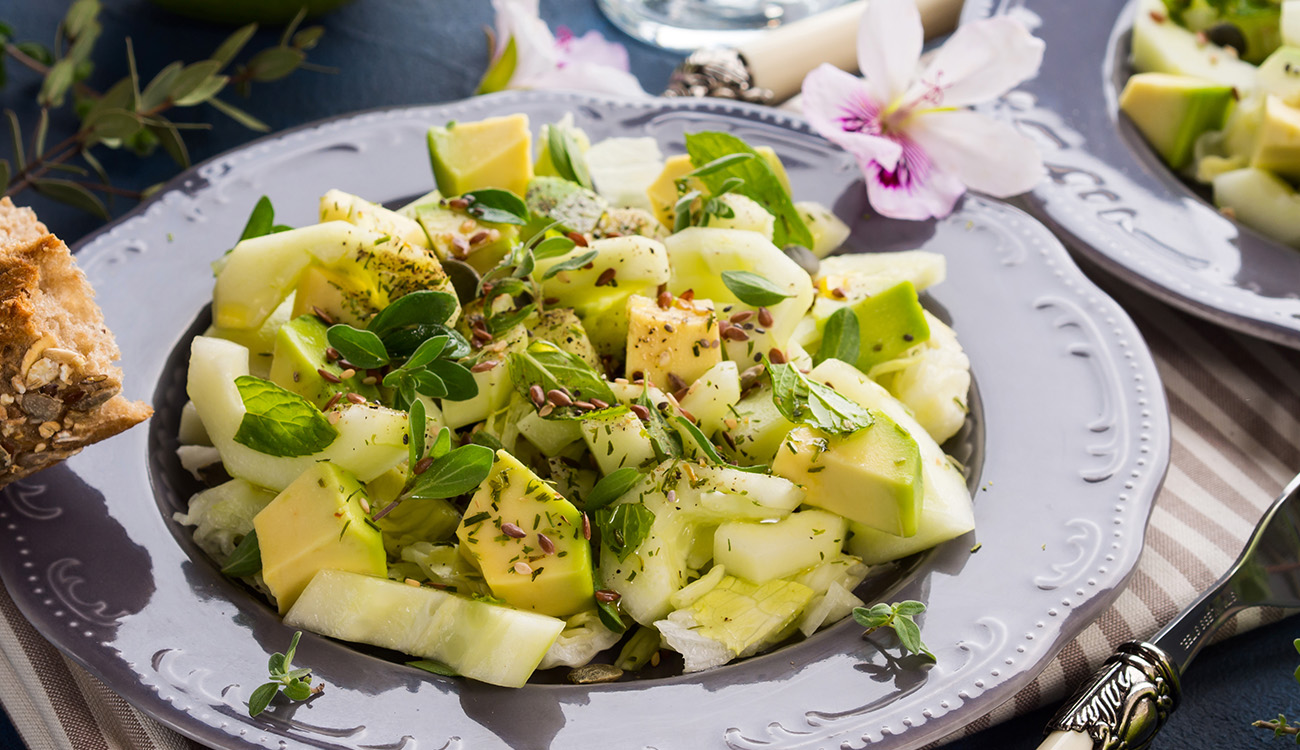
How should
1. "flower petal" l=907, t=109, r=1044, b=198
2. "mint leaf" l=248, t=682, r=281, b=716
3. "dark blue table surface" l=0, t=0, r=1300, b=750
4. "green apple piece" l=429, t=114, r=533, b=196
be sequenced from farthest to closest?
"dark blue table surface" l=0, t=0, r=1300, b=750 → "flower petal" l=907, t=109, r=1044, b=198 → "green apple piece" l=429, t=114, r=533, b=196 → "mint leaf" l=248, t=682, r=281, b=716

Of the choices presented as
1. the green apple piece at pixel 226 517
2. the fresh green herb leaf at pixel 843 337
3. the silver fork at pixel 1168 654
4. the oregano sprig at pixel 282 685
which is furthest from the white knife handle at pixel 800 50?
the oregano sprig at pixel 282 685

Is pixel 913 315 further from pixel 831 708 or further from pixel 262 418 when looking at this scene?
pixel 262 418

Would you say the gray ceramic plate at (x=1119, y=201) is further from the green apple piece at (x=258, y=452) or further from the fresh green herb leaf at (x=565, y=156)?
the green apple piece at (x=258, y=452)

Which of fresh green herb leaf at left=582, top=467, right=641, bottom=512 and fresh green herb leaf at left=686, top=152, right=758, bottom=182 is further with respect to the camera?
fresh green herb leaf at left=686, top=152, right=758, bottom=182

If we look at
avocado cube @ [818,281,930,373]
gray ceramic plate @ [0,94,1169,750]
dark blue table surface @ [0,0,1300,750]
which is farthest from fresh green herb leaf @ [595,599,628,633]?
dark blue table surface @ [0,0,1300,750]

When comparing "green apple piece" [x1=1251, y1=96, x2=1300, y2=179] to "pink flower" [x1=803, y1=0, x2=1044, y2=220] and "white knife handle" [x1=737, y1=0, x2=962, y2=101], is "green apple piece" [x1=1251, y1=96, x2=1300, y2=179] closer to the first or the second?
"pink flower" [x1=803, y1=0, x2=1044, y2=220]

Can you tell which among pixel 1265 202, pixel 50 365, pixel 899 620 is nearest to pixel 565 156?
pixel 50 365

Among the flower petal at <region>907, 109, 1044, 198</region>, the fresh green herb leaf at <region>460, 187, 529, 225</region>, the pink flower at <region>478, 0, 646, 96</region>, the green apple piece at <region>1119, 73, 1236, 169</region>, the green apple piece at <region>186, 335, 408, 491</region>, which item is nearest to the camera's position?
the green apple piece at <region>186, 335, 408, 491</region>

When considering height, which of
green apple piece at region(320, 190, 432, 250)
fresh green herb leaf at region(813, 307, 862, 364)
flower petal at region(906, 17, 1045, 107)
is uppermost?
flower petal at region(906, 17, 1045, 107)
